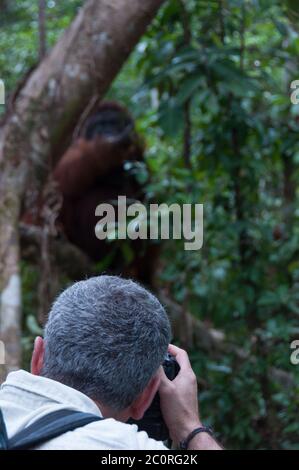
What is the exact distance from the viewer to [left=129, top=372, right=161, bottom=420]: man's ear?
122 centimetres

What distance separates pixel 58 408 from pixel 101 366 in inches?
4.3

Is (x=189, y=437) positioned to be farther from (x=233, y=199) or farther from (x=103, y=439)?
(x=233, y=199)

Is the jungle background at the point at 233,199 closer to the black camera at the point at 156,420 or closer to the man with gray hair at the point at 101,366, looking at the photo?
the black camera at the point at 156,420

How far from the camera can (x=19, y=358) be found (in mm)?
2531

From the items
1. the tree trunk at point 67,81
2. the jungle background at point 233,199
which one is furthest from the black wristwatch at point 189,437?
the jungle background at point 233,199

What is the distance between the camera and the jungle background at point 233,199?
131 inches

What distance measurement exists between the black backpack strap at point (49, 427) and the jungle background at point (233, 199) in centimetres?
222

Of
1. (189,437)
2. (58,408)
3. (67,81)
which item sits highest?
(67,81)

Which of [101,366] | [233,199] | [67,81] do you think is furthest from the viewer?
[233,199]

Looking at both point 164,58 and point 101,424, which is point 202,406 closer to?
point 164,58

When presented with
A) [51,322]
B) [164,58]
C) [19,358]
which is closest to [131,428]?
[51,322]

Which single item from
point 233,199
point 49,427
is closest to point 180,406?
point 49,427

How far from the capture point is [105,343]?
1146 mm
